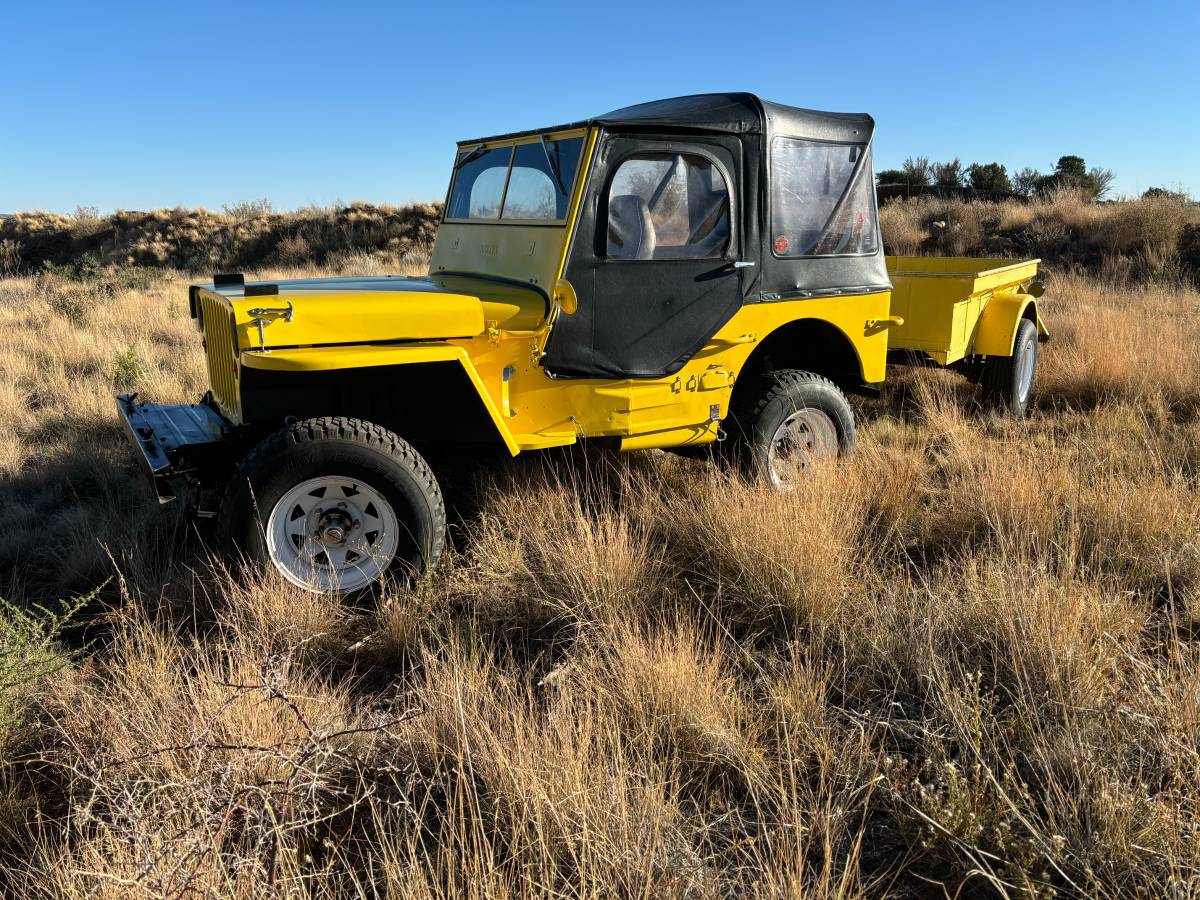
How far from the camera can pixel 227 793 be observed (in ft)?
7.94

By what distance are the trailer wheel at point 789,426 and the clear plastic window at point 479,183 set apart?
1.84 meters

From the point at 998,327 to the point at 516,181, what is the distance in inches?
155

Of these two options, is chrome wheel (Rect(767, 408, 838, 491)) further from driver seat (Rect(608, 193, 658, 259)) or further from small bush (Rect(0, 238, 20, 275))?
small bush (Rect(0, 238, 20, 275))

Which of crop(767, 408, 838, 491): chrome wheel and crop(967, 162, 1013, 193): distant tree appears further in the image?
crop(967, 162, 1013, 193): distant tree

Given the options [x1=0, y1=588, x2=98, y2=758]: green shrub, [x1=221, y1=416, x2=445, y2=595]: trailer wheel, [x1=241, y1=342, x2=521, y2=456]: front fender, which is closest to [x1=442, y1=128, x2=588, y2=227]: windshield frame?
[x1=241, y1=342, x2=521, y2=456]: front fender

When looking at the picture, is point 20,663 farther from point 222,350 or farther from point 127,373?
point 127,373

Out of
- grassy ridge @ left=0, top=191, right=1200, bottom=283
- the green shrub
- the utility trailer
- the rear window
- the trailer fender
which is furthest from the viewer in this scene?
grassy ridge @ left=0, top=191, right=1200, bottom=283

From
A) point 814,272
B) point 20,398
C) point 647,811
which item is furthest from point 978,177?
point 647,811

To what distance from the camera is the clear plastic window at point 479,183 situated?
16.3ft

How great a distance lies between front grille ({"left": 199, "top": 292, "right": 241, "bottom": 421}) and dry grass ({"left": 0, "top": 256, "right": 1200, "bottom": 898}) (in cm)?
79

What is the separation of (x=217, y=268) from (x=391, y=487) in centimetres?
2307

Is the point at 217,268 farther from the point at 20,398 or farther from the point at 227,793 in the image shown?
the point at 227,793

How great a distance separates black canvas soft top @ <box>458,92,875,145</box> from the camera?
4383 millimetres

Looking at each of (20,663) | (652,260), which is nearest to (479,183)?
(652,260)
